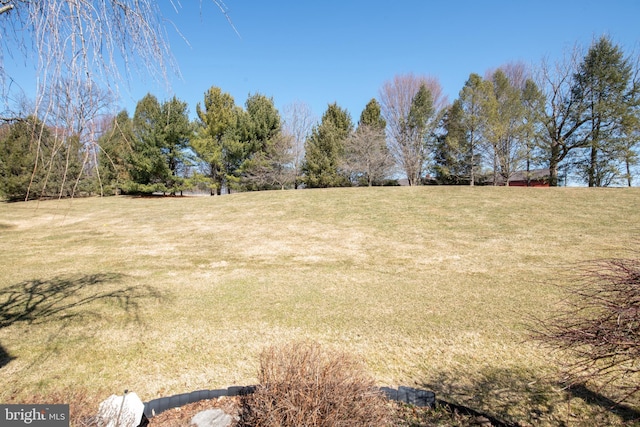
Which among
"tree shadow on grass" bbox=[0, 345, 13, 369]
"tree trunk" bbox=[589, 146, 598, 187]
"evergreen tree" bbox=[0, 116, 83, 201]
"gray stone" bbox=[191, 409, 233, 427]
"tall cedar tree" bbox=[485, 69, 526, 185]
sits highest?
"tall cedar tree" bbox=[485, 69, 526, 185]

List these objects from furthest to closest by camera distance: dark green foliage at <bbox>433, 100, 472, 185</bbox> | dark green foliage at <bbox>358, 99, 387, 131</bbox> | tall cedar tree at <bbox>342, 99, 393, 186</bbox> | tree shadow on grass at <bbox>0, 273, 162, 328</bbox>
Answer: dark green foliage at <bbox>358, 99, 387, 131</bbox> → tall cedar tree at <bbox>342, 99, 393, 186</bbox> → dark green foliage at <bbox>433, 100, 472, 185</bbox> → tree shadow on grass at <bbox>0, 273, 162, 328</bbox>

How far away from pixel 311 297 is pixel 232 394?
2.44 m

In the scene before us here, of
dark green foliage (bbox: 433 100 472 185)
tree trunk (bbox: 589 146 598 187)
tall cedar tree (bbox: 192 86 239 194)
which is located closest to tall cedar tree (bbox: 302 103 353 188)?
tall cedar tree (bbox: 192 86 239 194)

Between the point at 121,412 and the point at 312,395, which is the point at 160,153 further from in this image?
the point at 312,395

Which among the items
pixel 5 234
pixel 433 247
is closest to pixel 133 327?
pixel 433 247

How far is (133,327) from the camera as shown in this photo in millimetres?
3703

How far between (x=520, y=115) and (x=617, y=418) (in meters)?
21.9

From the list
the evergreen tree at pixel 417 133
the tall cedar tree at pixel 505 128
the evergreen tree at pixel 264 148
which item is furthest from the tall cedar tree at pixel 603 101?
the evergreen tree at pixel 264 148

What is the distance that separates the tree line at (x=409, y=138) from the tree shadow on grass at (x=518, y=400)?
17239mm

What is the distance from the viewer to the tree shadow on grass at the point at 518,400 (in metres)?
2.19

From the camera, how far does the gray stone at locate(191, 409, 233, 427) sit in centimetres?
203

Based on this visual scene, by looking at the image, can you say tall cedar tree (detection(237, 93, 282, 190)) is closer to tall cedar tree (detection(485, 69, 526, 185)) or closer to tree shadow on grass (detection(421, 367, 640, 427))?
tall cedar tree (detection(485, 69, 526, 185))

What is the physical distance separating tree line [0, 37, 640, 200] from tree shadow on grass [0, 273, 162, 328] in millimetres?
11952

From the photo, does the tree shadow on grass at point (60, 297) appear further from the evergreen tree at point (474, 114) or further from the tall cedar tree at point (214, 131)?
the evergreen tree at point (474, 114)
